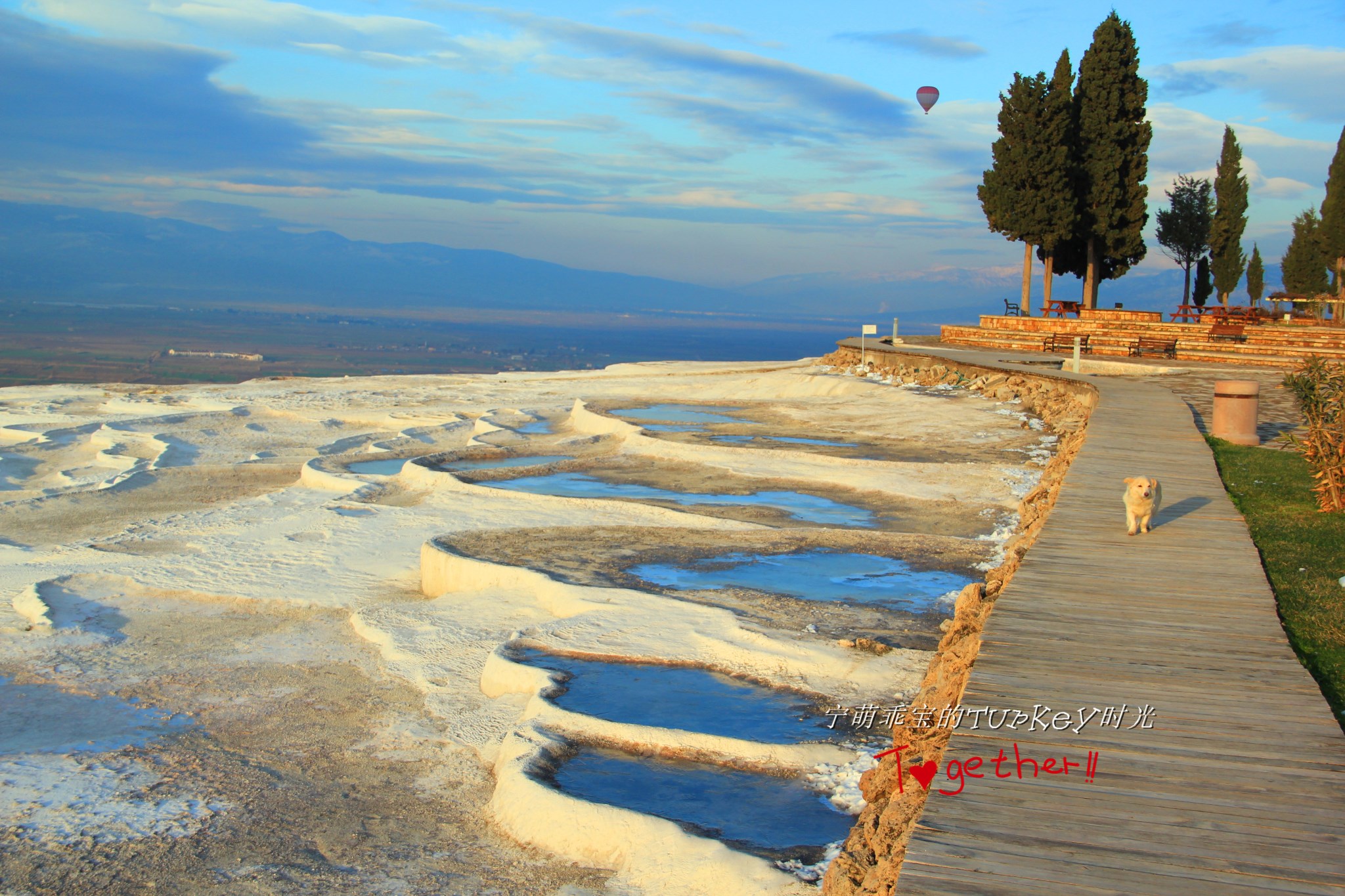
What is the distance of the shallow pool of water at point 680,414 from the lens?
1945cm

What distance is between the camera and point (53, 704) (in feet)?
22.7

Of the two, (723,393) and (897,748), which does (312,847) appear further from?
(723,393)

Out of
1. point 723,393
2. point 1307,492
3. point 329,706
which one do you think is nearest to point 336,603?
point 329,706

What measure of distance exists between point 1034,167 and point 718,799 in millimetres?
28031

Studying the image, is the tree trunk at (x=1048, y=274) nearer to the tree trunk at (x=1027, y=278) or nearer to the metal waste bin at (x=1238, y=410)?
the tree trunk at (x=1027, y=278)

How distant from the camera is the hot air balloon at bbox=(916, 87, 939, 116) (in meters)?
34.5

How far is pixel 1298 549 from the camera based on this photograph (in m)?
6.89

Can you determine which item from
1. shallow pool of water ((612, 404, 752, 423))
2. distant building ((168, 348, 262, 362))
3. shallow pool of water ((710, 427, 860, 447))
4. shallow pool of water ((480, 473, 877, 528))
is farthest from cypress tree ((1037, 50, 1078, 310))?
distant building ((168, 348, 262, 362))

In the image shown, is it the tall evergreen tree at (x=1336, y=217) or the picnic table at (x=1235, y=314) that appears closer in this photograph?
the picnic table at (x=1235, y=314)

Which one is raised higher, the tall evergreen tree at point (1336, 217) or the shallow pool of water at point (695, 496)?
the tall evergreen tree at point (1336, 217)

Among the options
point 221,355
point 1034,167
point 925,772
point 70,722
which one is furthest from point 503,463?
point 221,355

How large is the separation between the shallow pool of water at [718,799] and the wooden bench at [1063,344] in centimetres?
2155

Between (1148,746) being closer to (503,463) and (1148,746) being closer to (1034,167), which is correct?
(503,463)

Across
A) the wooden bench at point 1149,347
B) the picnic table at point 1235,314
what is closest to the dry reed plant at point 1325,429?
the wooden bench at point 1149,347
